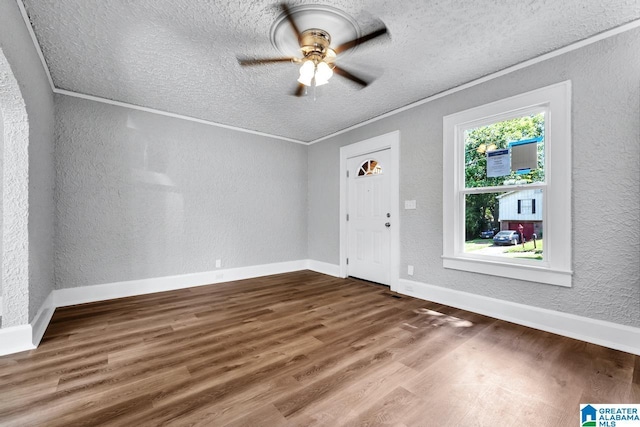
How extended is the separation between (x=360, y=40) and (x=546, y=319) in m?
3.00

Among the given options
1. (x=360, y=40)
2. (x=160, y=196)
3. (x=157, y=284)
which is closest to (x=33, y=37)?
(x=160, y=196)

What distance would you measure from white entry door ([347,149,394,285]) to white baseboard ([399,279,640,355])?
2.82 feet

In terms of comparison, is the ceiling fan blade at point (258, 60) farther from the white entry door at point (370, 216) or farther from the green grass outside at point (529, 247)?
the green grass outside at point (529, 247)

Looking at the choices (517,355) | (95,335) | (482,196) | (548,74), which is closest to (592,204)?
(482,196)

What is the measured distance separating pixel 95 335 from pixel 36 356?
1.30 feet

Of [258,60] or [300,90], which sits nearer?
[258,60]

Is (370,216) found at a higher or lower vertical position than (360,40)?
lower

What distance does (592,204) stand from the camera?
7.45 ft

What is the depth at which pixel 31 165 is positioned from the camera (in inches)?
89.5

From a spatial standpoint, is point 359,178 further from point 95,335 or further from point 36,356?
point 36,356

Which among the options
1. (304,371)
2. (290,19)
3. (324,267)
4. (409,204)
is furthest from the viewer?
(324,267)

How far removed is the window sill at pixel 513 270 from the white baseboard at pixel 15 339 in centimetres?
397

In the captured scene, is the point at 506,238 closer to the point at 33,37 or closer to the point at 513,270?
the point at 513,270

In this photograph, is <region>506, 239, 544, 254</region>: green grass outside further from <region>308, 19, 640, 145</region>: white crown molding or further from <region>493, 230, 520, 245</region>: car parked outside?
<region>308, 19, 640, 145</region>: white crown molding
